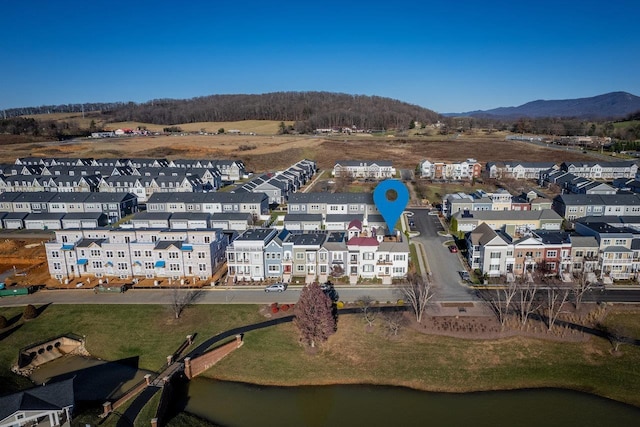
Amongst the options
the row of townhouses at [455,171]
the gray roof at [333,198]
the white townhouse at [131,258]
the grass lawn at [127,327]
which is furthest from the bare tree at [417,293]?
the row of townhouses at [455,171]

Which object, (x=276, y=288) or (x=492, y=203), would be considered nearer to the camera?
(x=276, y=288)

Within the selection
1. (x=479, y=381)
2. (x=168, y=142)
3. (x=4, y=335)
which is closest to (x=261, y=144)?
(x=168, y=142)

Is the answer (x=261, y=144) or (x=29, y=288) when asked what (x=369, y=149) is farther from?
(x=29, y=288)

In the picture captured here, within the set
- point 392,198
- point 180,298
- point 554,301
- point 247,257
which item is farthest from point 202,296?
point 554,301

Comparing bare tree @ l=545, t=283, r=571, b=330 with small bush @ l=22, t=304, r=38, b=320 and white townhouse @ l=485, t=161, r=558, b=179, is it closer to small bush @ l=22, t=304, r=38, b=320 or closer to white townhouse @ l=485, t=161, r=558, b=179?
small bush @ l=22, t=304, r=38, b=320

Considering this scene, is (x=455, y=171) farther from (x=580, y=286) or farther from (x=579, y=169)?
(x=580, y=286)

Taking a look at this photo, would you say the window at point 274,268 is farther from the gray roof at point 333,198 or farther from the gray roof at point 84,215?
the gray roof at point 84,215
